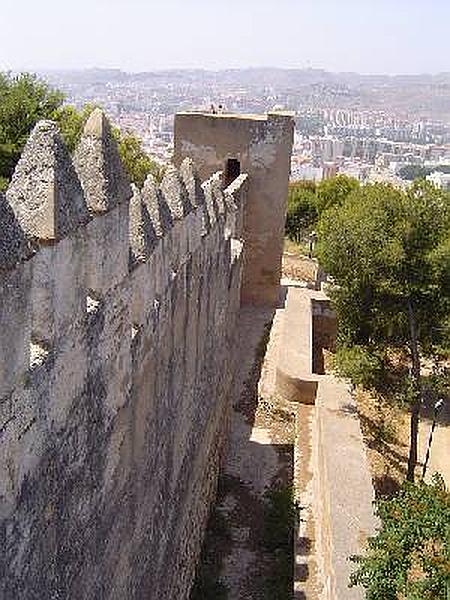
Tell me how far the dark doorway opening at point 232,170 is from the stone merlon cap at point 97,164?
12.5 meters

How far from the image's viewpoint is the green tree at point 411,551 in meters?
5.87

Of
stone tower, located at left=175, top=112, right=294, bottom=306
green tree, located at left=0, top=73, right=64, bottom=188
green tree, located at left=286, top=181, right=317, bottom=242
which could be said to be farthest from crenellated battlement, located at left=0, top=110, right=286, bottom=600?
green tree, located at left=286, top=181, right=317, bottom=242

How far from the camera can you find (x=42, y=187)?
2.88 metres

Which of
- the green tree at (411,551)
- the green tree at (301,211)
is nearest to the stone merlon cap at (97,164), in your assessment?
the green tree at (411,551)

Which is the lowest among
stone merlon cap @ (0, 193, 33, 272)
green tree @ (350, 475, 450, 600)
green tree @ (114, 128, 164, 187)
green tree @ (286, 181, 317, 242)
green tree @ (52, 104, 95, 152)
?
green tree @ (286, 181, 317, 242)

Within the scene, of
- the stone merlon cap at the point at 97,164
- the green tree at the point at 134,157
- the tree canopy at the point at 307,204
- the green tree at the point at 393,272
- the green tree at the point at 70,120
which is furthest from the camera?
the tree canopy at the point at 307,204

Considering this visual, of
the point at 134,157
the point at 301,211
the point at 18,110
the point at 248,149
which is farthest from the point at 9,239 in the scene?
the point at 301,211

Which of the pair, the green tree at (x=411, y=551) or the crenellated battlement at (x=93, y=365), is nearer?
the crenellated battlement at (x=93, y=365)

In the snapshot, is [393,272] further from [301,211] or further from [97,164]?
[301,211]

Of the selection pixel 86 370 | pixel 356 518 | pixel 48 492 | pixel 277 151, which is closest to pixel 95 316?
pixel 86 370

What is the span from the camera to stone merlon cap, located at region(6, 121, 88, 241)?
9.36 ft

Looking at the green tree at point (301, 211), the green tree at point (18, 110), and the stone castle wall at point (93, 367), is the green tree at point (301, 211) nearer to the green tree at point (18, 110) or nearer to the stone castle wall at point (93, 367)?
the green tree at point (18, 110)

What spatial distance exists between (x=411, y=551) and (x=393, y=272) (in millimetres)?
7763

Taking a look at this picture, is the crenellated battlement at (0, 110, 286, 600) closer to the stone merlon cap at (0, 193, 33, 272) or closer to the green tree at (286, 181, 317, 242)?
the stone merlon cap at (0, 193, 33, 272)
